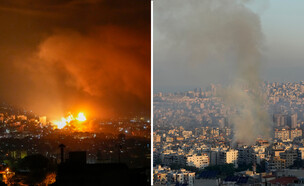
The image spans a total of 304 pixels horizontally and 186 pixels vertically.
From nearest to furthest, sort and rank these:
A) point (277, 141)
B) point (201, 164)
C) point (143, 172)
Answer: point (277, 141), point (201, 164), point (143, 172)

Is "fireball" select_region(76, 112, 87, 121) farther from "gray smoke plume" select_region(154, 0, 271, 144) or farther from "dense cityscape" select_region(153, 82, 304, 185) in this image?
"gray smoke plume" select_region(154, 0, 271, 144)

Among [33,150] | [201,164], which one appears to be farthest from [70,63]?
[201,164]

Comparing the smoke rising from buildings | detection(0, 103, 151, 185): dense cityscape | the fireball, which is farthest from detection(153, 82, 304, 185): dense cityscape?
the fireball

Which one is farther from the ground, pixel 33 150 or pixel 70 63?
pixel 70 63

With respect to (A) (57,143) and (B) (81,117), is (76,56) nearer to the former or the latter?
(B) (81,117)

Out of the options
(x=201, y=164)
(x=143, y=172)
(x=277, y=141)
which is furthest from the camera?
(x=143, y=172)

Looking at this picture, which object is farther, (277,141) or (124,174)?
(124,174)

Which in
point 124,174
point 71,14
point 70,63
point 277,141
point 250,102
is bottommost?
point 124,174

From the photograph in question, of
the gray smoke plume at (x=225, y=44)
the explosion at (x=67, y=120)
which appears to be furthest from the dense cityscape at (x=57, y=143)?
the gray smoke plume at (x=225, y=44)

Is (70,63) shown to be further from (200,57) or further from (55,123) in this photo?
(200,57)
